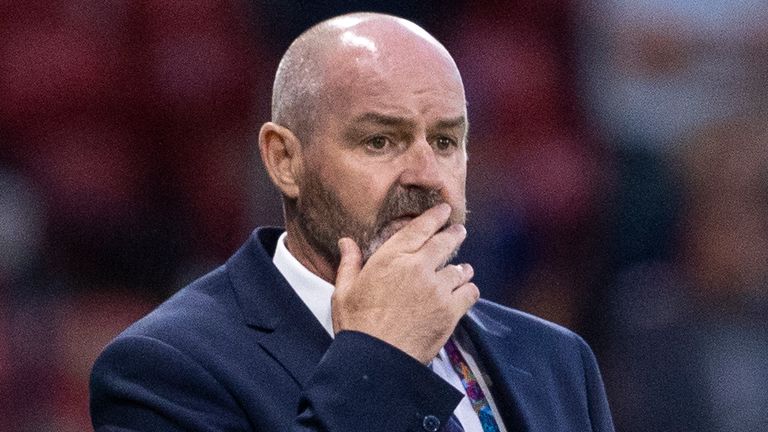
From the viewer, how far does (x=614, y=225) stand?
14.8ft

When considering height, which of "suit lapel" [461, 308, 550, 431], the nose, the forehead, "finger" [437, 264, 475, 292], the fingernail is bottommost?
"suit lapel" [461, 308, 550, 431]

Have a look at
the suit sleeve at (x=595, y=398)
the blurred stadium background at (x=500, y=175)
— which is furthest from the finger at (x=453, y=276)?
the blurred stadium background at (x=500, y=175)

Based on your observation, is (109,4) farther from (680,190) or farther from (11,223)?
(680,190)

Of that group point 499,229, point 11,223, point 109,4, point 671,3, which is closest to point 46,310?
point 11,223

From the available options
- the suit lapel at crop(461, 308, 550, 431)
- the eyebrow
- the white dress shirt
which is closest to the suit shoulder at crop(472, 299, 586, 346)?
the suit lapel at crop(461, 308, 550, 431)

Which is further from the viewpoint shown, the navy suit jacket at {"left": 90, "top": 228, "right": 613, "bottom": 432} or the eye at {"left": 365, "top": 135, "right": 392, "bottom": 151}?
the eye at {"left": 365, "top": 135, "right": 392, "bottom": 151}

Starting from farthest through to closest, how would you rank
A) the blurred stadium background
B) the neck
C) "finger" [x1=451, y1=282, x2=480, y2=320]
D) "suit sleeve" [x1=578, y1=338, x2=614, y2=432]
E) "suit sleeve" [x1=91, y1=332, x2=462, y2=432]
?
the blurred stadium background
"suit sleeve" [x1=578, y1=338, x2=614, y2=432]
the neck
"finger" [x1=451, y1=282, x2=480, y2=320]
"suit sleeve" [x1=91, y1=332, x2=462, y2=432]

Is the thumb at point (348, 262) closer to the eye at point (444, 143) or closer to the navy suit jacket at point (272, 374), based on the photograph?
the navy suit jacket at point (272, 374)

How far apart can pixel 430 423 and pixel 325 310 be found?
354mm

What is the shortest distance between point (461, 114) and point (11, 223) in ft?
6.63

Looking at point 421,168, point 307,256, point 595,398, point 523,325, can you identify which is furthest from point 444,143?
point 595,398

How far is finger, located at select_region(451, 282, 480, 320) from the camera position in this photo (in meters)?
2.19

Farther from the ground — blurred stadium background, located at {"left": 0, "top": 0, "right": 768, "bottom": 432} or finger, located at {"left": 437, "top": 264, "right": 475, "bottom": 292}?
finger, located at {"left": 437, "top": 264, "right": 475, "bottom": 292}

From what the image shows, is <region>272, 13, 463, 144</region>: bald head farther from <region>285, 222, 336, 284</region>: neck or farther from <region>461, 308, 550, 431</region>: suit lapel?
<region>461, 308, 550, 431</region>: suit lapel
